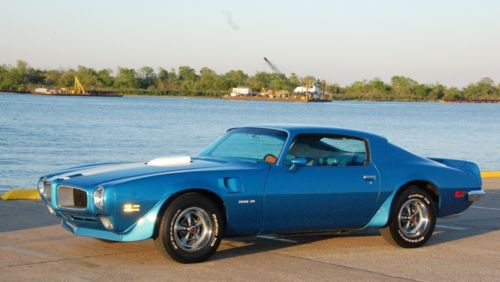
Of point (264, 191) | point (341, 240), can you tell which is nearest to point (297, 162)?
point (264, 191)

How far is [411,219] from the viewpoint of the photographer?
32.3 feet

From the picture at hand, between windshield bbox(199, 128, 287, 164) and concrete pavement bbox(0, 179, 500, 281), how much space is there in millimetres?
947

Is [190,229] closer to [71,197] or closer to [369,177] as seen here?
[71,197]

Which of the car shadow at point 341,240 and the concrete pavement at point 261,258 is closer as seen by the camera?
the concrete pavement at point 261,258

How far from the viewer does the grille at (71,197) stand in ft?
27.7

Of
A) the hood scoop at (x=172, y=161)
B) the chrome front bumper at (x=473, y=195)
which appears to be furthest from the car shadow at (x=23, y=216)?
the chrome front bumper at (x=473, y=195)

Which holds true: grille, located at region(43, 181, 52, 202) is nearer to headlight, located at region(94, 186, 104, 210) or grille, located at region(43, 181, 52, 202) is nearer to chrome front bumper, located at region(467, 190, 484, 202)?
headlight, located at region(94, 186, 104, 210)

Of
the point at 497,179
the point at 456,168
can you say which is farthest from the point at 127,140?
the point at 456,168

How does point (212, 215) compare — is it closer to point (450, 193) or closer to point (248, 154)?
point (248, 154)

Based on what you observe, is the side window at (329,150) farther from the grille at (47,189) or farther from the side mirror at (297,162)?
Result: the grille at (47,189)

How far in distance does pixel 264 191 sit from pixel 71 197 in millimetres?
1817

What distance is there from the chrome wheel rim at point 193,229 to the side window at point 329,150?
118cm

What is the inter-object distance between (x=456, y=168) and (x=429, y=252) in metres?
1.34

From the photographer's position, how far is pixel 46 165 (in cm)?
3322
